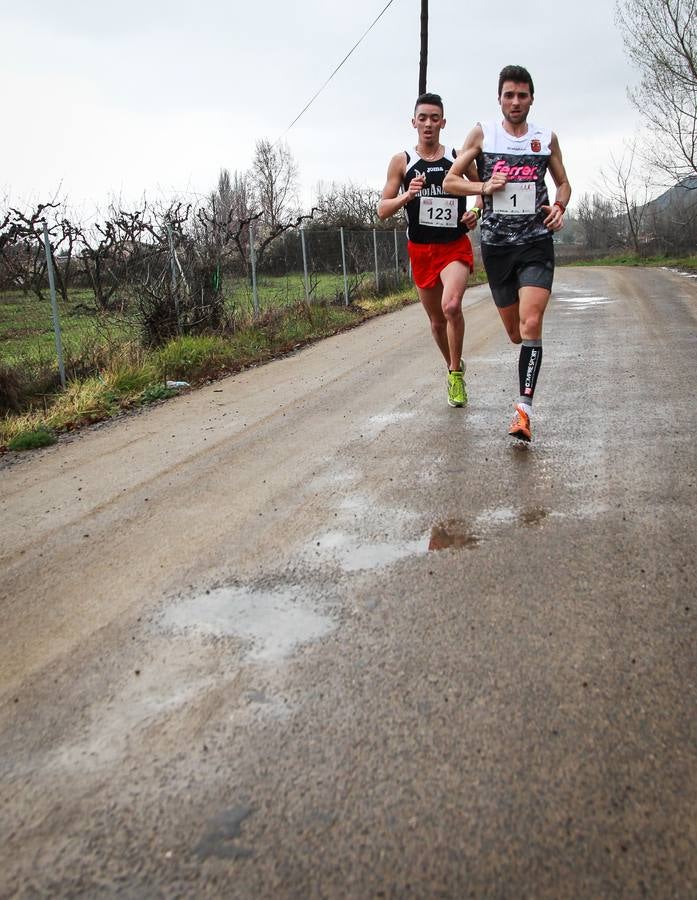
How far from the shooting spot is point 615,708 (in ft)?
7.28

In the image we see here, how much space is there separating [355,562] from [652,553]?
3.94 ft

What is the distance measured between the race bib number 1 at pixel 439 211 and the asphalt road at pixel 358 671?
1.89m

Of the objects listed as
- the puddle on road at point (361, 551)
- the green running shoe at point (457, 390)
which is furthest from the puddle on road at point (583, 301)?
the puddle on road at point (361, 551)

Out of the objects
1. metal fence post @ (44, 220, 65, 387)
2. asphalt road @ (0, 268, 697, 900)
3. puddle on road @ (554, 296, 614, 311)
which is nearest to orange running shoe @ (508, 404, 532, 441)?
asphalt road @ (0, 268, 697, 900)

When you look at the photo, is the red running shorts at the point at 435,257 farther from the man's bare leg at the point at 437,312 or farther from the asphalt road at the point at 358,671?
the asphalt road at the point at 358,671

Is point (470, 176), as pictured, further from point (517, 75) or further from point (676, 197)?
point (676, 197)

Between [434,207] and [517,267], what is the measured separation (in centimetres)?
114

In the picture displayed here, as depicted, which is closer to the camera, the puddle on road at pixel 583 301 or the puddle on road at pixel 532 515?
the puddle on road at pixel 532 515

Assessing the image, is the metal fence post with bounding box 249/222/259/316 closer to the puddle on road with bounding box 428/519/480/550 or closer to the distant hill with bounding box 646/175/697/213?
the puddle on road with bounding box 428/519/480/550

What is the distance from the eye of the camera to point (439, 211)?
20.3ft

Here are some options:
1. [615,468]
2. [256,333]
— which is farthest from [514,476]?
[256,333]

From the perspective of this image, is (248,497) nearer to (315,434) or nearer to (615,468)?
(315,434)

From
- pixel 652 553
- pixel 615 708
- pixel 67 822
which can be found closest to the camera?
pixel 67 822

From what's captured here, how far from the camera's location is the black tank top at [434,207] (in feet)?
20.2
